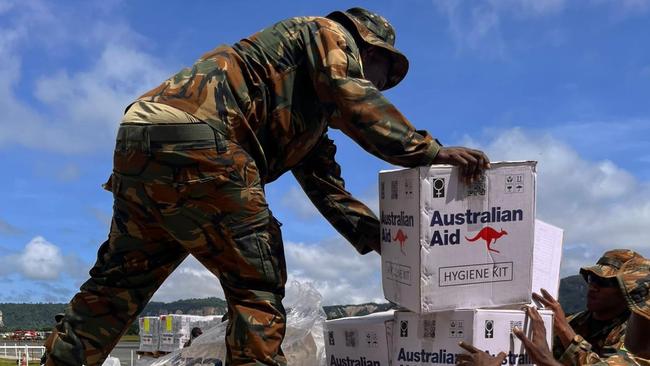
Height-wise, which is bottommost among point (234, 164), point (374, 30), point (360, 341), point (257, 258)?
point (360, 341)

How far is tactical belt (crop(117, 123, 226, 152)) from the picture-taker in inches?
105

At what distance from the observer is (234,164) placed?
8.87ft

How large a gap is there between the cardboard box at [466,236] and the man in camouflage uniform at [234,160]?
96 mm

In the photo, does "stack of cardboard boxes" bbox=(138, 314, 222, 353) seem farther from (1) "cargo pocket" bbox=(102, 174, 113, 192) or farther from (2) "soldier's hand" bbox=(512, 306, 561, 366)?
(2) "soldier's hand" bbox=(512, 306, 561, 366)

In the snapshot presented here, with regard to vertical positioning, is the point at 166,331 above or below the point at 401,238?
below

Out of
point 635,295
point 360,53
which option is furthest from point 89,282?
point 635,295

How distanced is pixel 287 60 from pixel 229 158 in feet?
1.61

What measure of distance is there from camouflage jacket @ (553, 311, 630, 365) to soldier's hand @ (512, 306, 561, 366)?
20.6 inches

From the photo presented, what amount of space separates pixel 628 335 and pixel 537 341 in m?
0.80

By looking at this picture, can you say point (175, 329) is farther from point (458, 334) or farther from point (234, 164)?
point (234, 164)

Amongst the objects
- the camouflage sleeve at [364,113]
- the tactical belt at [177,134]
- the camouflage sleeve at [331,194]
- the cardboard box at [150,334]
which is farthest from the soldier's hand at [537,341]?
the cardboard box at [150,334]

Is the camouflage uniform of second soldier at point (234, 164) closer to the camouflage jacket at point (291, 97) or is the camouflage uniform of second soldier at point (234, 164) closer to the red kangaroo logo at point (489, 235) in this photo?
the camouflage jacket at point (291, 97)

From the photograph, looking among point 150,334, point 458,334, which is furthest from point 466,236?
point 150,334

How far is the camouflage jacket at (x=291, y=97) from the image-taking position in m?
2.79
